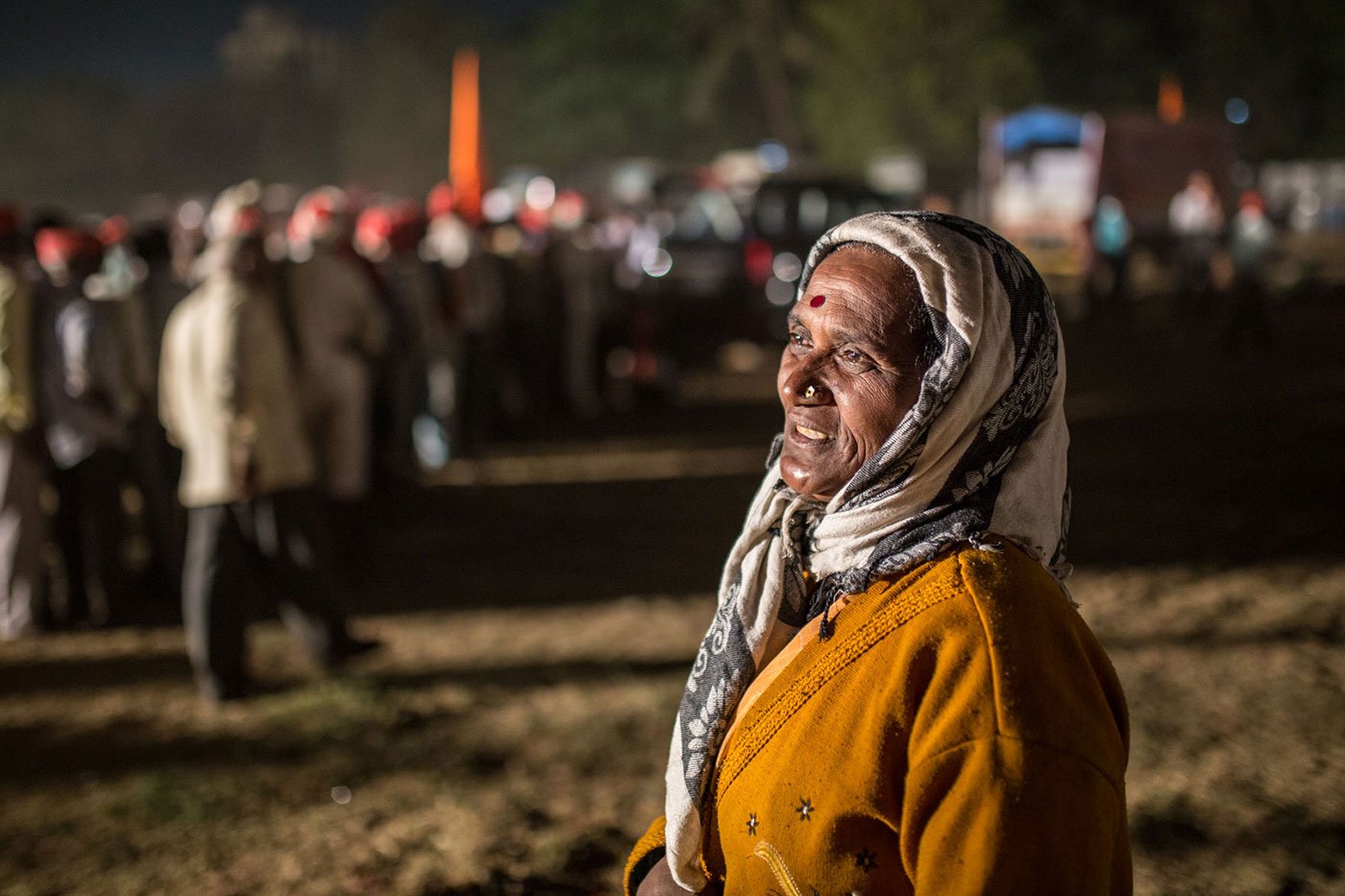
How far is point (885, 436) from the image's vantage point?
5.94 ft

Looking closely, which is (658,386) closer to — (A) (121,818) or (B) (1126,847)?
(A) (121,818)

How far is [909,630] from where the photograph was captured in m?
1.60

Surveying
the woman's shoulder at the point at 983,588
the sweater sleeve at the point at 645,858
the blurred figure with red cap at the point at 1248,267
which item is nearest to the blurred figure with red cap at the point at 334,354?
the sweater sleeve at the point at 645,858

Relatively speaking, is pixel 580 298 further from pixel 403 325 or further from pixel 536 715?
pixel 536 715

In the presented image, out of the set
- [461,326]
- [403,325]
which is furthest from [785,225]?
[403,325]

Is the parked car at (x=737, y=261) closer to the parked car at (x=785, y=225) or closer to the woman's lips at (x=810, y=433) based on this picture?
the parked car at (x=785, y=225)

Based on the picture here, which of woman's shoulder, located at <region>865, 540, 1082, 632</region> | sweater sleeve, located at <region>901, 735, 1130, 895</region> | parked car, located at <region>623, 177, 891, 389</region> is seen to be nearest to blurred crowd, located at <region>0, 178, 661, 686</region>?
woman's shoulder, located at <region>865, 540, 1082, 632</region>

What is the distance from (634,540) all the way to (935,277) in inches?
234

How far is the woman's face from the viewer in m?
1.79

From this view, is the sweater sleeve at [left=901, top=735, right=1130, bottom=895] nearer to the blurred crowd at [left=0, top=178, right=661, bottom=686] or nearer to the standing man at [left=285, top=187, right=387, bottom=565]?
the blurred crowd at [left=0, top=178, right=661, bottom=686]

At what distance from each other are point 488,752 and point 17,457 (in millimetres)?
2854

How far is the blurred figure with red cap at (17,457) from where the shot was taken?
5.62m

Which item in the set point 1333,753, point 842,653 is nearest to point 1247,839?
point 1333,753

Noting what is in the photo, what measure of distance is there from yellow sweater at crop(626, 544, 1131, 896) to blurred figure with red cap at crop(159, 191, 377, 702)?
12.1 ft
